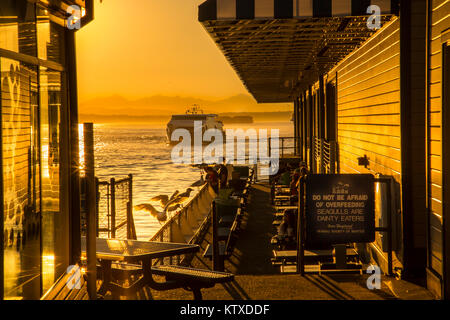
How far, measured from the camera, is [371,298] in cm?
645

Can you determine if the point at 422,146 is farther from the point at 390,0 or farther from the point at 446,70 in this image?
the point at 390,0

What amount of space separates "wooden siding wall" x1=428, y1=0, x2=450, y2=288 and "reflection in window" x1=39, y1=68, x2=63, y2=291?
4.24 m

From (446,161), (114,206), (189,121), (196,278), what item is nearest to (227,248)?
(114,206)

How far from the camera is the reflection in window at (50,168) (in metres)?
5.05

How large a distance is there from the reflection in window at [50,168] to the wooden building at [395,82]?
2848mm

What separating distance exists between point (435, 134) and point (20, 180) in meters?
4.66

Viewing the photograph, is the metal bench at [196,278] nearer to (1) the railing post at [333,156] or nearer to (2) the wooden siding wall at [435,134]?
(2) the wooden siding wall at [435,134]

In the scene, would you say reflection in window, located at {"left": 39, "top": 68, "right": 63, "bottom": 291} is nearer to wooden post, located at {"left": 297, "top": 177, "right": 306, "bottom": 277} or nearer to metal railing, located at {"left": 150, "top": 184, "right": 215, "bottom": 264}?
wooden post, located at {"left": 297, "top": 177, "right": 306, "bottom": 277}

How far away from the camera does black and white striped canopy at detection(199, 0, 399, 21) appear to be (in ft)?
23.7

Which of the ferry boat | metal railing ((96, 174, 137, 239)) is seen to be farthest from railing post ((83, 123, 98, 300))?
the ferry boat

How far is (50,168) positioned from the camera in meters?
5.25

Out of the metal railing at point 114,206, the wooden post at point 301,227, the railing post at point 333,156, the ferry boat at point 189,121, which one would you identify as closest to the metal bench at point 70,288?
the metal railing at point 114,206
